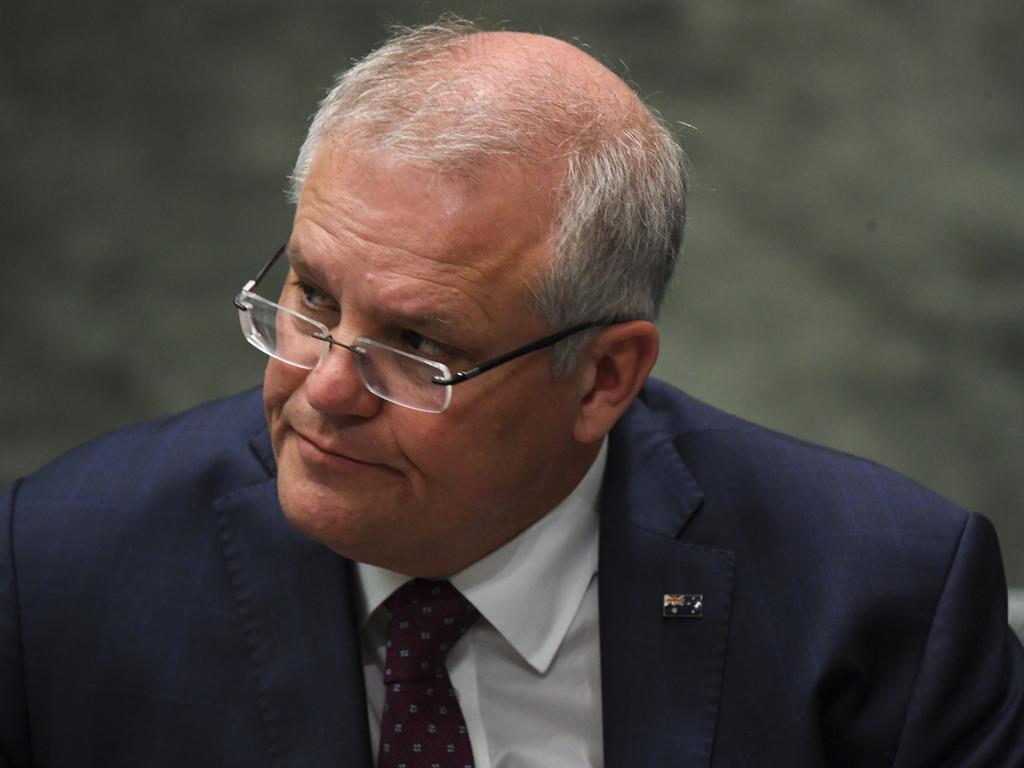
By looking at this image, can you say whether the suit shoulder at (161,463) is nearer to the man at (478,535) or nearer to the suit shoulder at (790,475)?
the man at (478,535)

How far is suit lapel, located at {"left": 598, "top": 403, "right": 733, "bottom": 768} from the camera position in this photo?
6.33 ft

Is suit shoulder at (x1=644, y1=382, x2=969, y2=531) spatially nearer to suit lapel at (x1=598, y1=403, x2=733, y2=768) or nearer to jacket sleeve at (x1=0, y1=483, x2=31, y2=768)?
suit lapel at (x1=598, y1=403, x2=733, y2=768)

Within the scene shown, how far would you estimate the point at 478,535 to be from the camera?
1878 mm

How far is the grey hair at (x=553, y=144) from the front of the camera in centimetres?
173

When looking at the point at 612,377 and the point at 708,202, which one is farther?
the point at 708,202

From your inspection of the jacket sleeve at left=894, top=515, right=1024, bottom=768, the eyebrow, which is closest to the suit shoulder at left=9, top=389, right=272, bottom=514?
the eyebrow

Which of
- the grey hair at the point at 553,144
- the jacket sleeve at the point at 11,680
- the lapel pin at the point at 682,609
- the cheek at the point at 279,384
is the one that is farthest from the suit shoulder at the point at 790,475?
the jacket sleeve at the point at 11,680

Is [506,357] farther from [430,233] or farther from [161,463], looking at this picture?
[161,463]

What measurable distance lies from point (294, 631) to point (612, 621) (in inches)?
14.8

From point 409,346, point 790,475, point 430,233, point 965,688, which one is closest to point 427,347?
point 409,346

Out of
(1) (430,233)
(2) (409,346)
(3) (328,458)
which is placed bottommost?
(3) (328,458)

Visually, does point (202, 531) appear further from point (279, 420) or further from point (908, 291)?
point (908, 291)

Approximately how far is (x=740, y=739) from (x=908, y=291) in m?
1.47

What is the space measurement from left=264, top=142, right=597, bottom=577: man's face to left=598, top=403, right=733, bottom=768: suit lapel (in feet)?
0.75
